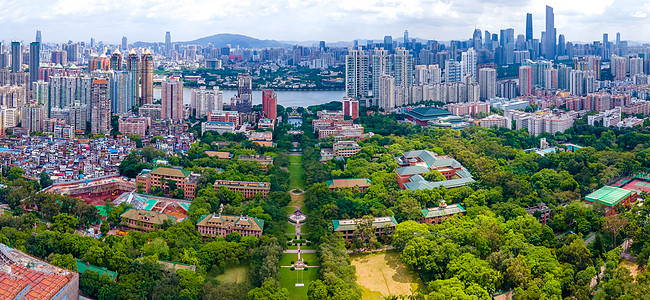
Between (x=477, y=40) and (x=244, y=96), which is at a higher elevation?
(x=477, y=40)

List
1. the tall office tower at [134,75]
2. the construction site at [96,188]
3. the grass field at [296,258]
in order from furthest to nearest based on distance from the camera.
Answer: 1. the tall office tower at [134,75]
2. the construction site at [96,188]
3. the grass field at [296,258]

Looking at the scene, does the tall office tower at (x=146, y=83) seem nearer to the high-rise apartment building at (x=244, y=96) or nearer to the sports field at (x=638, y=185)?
the high-rise apartment building at (x=244, y=96)

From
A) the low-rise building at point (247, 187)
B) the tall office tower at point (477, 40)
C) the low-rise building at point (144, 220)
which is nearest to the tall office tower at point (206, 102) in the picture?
the low-rise building at point (247, 187)

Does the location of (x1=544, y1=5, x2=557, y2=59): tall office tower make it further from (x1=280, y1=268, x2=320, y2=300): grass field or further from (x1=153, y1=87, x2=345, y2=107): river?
(x1=280, y1=268, x2=320, y2=300): grass field

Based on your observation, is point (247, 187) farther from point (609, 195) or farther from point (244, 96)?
point (244, 96)

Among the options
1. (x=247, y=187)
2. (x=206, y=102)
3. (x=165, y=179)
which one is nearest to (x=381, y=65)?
(x=206, y=102)

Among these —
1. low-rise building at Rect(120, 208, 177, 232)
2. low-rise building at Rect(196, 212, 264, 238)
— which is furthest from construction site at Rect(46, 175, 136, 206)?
low-rise building at Rect(196, 212, 264, 238)
